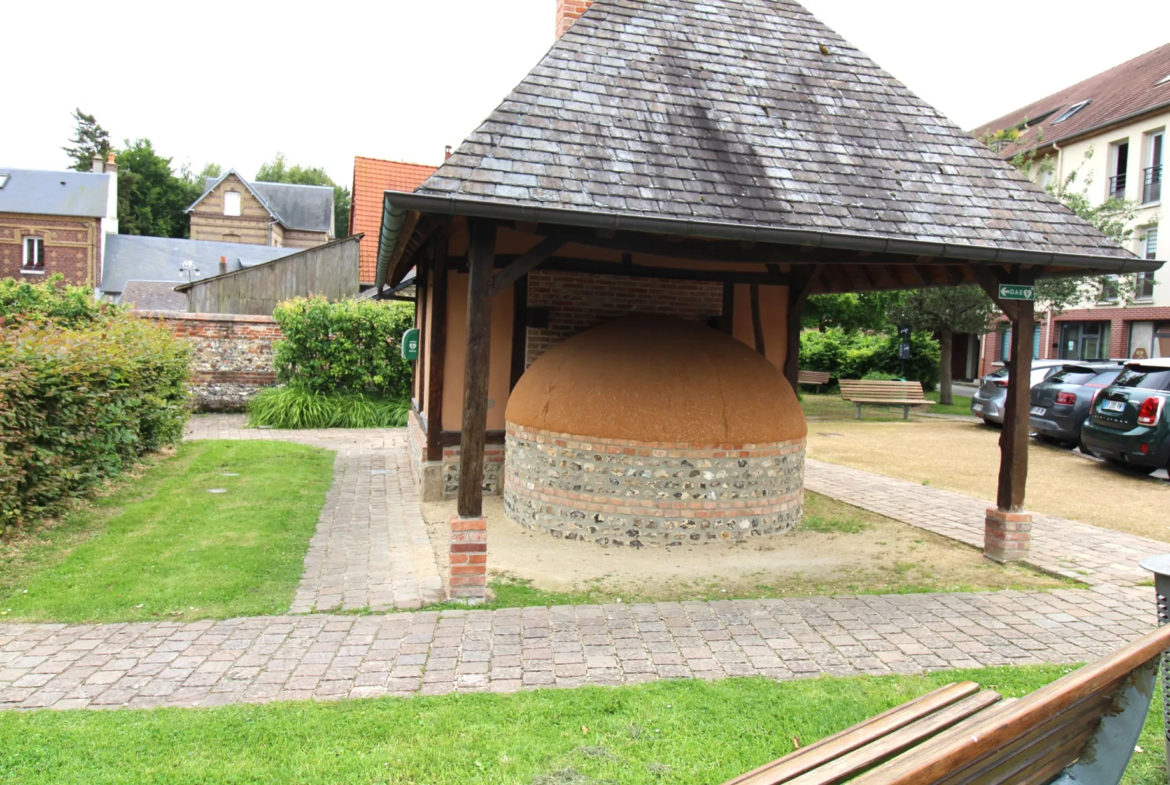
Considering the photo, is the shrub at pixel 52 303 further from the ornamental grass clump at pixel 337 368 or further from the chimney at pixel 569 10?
the chimney at pixel 569 10

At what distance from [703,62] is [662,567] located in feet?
16.8

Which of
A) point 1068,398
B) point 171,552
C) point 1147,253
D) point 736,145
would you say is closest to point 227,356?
point 171,552

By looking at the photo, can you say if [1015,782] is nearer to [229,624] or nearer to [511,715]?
[511,715]

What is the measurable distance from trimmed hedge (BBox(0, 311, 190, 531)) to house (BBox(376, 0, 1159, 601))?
10.9 feet

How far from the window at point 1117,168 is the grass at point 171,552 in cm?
3039

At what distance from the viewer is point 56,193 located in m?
44.1

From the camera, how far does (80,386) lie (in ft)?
26.0

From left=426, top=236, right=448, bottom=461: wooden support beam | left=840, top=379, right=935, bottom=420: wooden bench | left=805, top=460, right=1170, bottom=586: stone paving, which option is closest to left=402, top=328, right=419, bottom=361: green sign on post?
left=426, top=236, right=448, bottom=461: wooden support beam

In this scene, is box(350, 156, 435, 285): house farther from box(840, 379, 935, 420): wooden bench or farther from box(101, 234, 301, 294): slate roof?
box(101, 234, 301, 294): slate roof

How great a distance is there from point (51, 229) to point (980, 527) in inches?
1946

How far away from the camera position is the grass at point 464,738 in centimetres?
333

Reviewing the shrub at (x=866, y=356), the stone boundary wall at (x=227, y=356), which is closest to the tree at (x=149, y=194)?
the stone boundary wall at (x=227, y=356)

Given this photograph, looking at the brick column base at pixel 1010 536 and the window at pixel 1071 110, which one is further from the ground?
the window at pixel 1071 110

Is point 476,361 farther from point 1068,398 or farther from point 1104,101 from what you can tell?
point 1104,101
